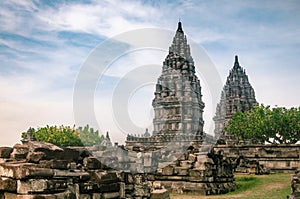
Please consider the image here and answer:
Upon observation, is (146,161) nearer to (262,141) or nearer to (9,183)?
(9,183)

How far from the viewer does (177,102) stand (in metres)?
56.9

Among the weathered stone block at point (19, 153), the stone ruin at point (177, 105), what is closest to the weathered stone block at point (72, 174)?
the weathered stone block at point (19, 153)

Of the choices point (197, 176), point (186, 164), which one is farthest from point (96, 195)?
point (186, 164)

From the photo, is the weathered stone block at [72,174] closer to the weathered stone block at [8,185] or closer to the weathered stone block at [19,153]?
the weathered stone block at [8,185]

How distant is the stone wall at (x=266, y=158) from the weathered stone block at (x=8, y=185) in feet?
59.3

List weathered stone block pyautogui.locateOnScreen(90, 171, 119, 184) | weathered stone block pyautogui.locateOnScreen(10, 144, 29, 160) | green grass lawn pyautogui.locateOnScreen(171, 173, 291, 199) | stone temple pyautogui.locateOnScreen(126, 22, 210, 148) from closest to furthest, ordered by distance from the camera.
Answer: weathered stone block pyautogui.locateOnScreen(10, 144, 29, 160) → weathered stone block pyautogui.locateOnScreen(90, 171, 119, 184) → green grass lawn pyautogui.locateOnScreen(171, 173, 291, 199) → stone temple pyautogui.locateOnScreen(126, 22, 210, 148)

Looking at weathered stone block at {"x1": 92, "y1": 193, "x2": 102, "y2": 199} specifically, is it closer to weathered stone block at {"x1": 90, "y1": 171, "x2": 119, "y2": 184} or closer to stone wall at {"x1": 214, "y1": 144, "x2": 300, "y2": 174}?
weathered stone block at {"x1": 90, "y1": 171, "x2": 119, "y2": 184}

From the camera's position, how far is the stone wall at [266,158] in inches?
949

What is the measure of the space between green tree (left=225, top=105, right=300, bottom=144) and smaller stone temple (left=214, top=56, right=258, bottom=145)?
50.4ft

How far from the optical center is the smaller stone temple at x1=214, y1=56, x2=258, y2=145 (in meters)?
67.6

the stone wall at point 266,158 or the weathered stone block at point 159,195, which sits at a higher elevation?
the stone wall at point 266,158

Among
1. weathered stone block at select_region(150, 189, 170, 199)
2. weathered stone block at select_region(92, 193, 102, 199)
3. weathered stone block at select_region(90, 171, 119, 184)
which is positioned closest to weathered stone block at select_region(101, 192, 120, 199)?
weathered stone block at select_region(92, 193, 102, 199)

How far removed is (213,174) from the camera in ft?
54.0

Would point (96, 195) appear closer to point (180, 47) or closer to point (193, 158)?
point (193, 158)
